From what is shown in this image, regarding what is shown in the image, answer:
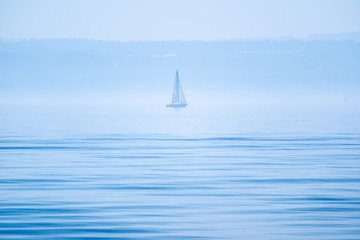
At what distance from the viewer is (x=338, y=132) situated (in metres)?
37.2

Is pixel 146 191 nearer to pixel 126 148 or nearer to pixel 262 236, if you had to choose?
pixel 262 236

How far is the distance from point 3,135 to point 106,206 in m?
21.9

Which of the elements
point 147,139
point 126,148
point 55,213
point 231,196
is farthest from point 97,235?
point 147,139

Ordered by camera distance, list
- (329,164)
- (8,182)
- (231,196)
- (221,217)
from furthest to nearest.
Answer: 1. (329,164)
2. (8,182)
3. (231,196)
4. (221,217)

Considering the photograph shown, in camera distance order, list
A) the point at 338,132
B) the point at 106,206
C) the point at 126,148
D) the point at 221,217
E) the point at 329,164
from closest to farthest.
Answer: the point at 221,217, the point at 106,206, the point at 329,164, the point at 126,148, the point at 338,132

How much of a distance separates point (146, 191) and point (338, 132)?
22.2 m

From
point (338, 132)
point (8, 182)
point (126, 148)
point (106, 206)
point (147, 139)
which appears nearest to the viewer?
point (106, 206)

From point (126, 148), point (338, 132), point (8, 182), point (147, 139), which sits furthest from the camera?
point (338, 132)

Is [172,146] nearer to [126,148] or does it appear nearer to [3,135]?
[126,148]

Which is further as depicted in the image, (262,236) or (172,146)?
(172,146)

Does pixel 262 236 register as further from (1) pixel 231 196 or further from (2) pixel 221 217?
(1) pixel 231 196

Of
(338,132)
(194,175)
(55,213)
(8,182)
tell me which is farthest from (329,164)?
(338,132)

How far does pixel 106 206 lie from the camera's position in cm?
1445

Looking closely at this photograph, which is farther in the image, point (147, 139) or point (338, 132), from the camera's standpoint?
point (338, 132)
